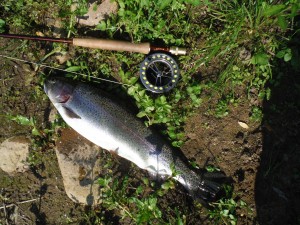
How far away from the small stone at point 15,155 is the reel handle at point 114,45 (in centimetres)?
144

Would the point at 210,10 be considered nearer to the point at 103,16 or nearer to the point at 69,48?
the point at 103,16

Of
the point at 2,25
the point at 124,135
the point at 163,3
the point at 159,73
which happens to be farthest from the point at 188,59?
the point at 2,25

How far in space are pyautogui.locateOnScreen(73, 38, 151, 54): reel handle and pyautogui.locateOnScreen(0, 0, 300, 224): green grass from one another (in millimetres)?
232

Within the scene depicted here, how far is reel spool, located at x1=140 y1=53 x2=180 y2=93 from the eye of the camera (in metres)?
4.07

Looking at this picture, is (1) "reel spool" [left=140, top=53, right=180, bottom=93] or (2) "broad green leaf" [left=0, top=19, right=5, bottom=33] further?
(2) "broad green leaf" [left=0, top=19, right=5, bottom=33]

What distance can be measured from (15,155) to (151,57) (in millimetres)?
2070

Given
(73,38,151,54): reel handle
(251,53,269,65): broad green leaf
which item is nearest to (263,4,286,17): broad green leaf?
(251,53,269,65): broad green leaf

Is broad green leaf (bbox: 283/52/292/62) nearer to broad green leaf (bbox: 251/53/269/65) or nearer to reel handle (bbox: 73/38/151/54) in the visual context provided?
broad green leaf (bbox: 251/53/269/65)

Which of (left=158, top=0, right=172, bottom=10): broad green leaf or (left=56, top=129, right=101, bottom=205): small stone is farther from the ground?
(left=158, top=0, right=172, bottom=10): broad green leaf

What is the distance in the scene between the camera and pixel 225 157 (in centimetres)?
415

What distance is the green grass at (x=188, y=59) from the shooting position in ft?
13.1

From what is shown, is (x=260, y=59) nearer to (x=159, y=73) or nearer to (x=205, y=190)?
(x=159, y=73)

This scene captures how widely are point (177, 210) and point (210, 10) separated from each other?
2.40 metres

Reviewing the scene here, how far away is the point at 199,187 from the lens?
157 inches
